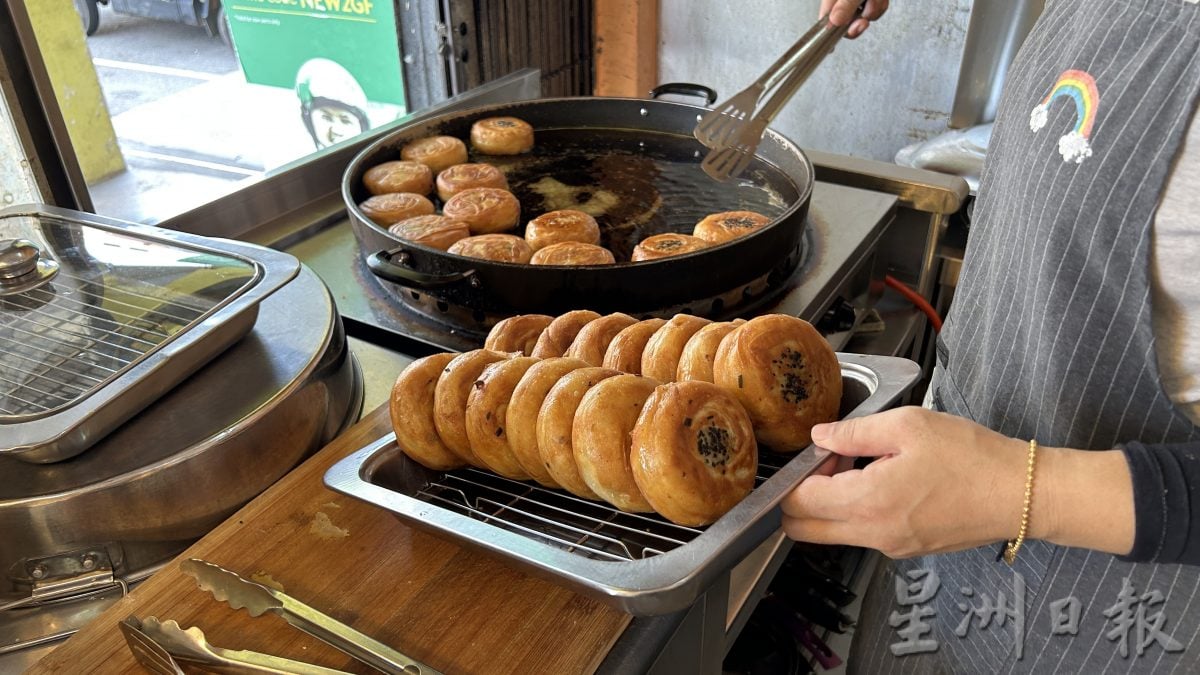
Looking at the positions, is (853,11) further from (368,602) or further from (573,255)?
(368,602)

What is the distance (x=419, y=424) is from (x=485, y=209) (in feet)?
2.77

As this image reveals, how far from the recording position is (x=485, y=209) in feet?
5.74

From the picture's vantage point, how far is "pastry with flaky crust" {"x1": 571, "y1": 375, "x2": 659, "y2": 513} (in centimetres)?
89

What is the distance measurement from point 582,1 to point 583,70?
0.87ft

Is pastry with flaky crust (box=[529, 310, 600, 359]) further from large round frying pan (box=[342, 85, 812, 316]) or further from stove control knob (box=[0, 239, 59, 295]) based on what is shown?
stove control knob (box=[0, 239, 59, 295])

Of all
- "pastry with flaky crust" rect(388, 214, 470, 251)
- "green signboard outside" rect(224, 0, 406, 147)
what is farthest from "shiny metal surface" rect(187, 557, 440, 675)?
"green signboard outside" rect(224, 0, 406, 147)

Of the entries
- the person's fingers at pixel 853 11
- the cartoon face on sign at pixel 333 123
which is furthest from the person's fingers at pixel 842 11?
the cartoon face on sign at pixel 333 123

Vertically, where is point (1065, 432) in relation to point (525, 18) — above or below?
below

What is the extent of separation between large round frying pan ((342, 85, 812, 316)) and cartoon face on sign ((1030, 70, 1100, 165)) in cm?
55

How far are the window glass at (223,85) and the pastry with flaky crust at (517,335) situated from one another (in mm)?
1617

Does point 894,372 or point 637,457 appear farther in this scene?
point 894,372

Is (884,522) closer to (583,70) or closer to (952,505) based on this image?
(952,505)

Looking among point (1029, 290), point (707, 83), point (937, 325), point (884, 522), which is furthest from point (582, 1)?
point (884, 522)

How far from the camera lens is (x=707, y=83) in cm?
334
